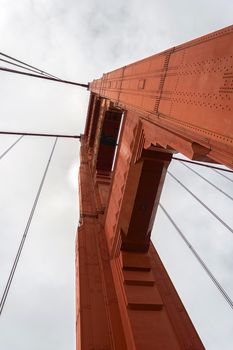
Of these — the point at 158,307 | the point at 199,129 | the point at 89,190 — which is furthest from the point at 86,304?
the point at 89,190

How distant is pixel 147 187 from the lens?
7.24 meters

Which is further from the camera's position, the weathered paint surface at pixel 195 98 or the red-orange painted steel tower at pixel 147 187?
the red-orange painted steel tower at pixel 147 187

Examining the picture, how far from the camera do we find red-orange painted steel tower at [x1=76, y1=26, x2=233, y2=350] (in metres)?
3.79

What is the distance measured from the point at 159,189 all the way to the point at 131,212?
881mm

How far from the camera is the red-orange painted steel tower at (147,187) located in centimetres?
379

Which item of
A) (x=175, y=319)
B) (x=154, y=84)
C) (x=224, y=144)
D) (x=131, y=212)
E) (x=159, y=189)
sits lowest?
(x=175, y=319)

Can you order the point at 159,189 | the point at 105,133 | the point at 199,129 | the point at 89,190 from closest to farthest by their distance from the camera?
the point at 199,129, the point at 159,189, the point at 89,190, the point at 105,133

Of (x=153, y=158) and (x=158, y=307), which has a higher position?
(x=153, y=158)

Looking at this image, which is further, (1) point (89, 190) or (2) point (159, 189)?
(1) point (89, 190)

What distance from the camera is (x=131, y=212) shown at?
7.38 metres

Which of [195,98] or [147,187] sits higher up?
[195,98]

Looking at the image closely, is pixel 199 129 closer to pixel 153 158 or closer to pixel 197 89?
pixel 197 89

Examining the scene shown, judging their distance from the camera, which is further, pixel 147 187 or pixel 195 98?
pixel 147 187

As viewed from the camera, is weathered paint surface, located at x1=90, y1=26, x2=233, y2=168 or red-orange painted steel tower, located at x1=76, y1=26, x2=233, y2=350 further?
red-orange painted steel tower, located at x1=76, y1=26, x2=233, y2=350
